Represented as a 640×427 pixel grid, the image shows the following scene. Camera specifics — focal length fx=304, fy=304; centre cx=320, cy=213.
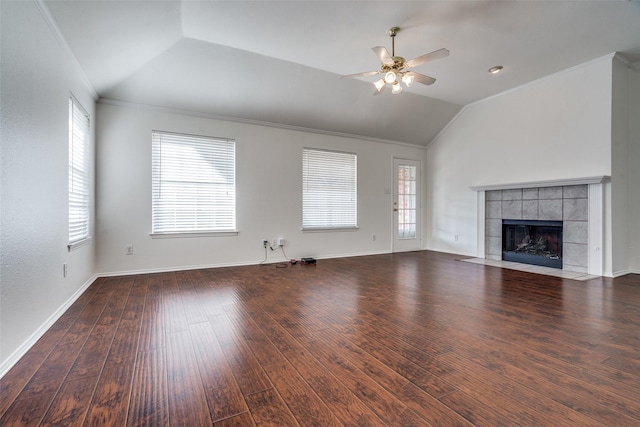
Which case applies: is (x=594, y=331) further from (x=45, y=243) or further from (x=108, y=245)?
(x=108, y=245)

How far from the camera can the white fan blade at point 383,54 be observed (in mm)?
2914

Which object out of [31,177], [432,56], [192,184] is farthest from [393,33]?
[31,177]

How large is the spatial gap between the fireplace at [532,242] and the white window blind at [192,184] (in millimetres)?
4828

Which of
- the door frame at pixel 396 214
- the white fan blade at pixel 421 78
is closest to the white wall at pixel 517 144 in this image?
the door frame at pixel 396 214

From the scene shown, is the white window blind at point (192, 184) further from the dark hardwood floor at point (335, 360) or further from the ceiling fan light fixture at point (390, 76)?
the ceiling fan light fixture at point (390, 76)

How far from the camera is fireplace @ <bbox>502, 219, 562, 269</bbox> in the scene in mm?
4836

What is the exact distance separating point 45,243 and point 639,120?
722 cm

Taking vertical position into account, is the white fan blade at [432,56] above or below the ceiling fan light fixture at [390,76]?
above

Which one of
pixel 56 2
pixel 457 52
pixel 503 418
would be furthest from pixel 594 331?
pixel 56 2

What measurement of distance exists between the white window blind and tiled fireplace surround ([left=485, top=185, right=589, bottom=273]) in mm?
4663

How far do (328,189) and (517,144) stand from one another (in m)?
3.38

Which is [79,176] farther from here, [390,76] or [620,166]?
[620,166]

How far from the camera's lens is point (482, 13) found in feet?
10.3

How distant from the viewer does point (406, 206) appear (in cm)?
685
